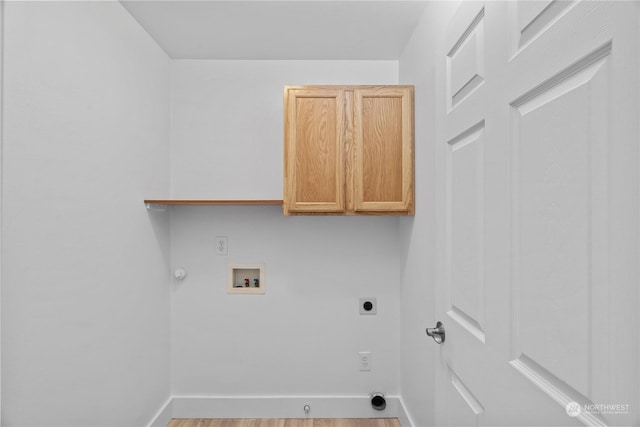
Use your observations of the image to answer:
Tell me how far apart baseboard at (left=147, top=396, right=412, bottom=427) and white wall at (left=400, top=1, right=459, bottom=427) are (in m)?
0.27

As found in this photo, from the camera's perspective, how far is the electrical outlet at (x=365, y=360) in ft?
7.30

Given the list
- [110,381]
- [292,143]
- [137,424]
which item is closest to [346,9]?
[292,143]

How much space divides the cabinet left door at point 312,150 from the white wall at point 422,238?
0.42 meters

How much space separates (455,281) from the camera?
1.08m

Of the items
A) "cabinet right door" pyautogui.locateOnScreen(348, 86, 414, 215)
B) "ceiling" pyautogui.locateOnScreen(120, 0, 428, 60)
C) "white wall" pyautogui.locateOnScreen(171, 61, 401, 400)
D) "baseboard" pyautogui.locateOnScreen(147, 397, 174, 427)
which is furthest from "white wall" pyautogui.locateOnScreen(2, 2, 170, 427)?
"cabinet right door" pyautogui.locateOnScreen(348, 86, 414, 215)

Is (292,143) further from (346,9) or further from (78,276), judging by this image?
(78,276)

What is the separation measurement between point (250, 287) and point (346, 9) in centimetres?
168

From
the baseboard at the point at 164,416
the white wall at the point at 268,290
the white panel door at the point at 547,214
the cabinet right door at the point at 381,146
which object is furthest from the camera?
the white wall at the point at 268,290

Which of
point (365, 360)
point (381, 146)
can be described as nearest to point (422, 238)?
point (381, 146)

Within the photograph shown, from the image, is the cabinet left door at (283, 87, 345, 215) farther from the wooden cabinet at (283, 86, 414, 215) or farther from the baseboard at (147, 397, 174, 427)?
the baseboard at (147, 397, 174, 427)

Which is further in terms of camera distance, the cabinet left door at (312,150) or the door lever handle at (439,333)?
the cabinet left door at (312,150)

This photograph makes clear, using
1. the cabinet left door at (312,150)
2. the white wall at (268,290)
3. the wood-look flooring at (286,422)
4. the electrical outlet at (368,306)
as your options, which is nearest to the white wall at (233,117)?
the white wall at (268,290)

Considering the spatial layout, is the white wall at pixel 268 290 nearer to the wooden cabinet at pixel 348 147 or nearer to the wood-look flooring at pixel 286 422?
the wood-look flooring at pixel 286 422

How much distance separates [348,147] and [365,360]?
1.36 meters
